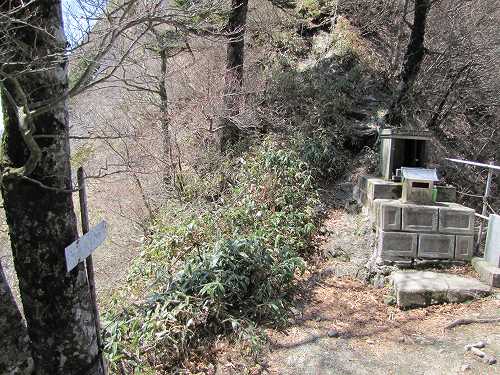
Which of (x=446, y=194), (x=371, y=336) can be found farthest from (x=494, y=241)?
(x=371, y=336)

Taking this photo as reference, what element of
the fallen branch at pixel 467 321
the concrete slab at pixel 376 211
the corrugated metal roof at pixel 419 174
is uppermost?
the corrugated metal roof at pixel 419 174

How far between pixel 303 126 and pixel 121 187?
184 inches

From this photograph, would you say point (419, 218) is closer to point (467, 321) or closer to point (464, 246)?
point (464, 246)

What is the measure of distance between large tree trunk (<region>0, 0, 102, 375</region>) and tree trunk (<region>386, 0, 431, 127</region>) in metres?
7.02

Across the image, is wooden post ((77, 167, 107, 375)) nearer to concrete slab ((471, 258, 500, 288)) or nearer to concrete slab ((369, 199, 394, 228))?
concrete slab ((369, 199, 394, 228))

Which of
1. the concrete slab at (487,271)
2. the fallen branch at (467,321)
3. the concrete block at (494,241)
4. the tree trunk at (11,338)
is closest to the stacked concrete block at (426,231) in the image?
the concrete slab at (487,271)

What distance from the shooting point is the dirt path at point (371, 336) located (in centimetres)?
373

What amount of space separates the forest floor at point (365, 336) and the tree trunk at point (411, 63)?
4.18m

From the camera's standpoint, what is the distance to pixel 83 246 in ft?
8.93

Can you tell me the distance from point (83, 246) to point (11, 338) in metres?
0.65

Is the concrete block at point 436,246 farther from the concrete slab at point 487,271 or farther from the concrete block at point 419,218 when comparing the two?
the concrete slab at point 487,271

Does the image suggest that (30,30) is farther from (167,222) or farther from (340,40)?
(340,40)

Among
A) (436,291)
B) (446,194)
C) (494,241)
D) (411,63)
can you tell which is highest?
(411,63)

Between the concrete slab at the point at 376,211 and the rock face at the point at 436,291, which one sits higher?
the concrete slab at the point at 376,211
